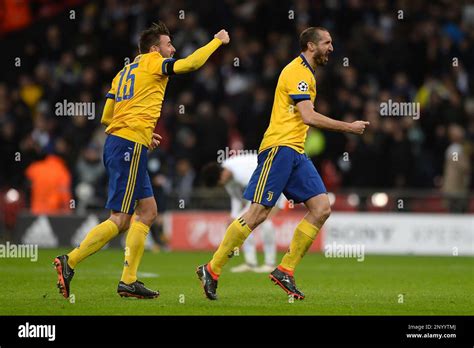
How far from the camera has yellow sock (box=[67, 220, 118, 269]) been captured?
36.5 feet

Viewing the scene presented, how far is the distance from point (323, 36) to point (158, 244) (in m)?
11.4

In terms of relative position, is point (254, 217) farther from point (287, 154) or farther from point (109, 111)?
point (109, 111)

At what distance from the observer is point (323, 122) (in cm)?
1113

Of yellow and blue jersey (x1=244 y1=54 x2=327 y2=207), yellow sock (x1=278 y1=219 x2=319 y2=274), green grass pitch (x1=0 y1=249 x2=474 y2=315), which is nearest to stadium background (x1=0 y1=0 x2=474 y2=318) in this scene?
green grass pitch (x1=0 y1=249 x2=474 y2=315)

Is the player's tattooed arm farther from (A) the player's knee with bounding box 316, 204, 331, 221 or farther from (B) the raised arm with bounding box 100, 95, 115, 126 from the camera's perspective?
(B) the raised arm with bounding box 100, 95, 115, 126

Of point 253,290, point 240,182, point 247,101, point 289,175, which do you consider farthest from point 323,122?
point 247,101

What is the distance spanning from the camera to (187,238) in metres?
22.6

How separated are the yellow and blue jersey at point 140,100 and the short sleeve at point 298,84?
1.23 meters

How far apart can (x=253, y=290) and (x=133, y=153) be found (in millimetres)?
2379

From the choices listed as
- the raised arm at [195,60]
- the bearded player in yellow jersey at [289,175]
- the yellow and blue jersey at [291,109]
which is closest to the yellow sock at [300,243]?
the bearded player in yellow jersey at [289,175]

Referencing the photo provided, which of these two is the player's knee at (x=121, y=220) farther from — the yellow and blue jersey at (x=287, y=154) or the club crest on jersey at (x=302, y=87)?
the club crest on jersey at (x=302, y=87)

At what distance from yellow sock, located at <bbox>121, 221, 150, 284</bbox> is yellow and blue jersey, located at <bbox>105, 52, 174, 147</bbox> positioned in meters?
0.84
